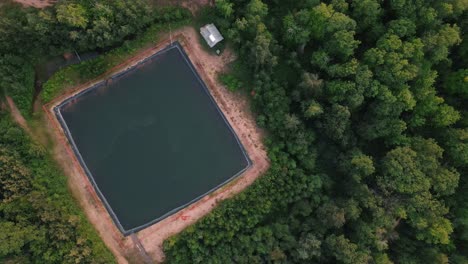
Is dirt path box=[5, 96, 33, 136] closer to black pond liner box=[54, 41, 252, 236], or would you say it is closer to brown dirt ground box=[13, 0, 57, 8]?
black pond liner box=[54, 41, 252, 236]

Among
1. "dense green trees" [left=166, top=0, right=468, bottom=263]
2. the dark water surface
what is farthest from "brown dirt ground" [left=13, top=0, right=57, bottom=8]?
"dense green trees" [left=166, top=0, right=468, bottom=263]

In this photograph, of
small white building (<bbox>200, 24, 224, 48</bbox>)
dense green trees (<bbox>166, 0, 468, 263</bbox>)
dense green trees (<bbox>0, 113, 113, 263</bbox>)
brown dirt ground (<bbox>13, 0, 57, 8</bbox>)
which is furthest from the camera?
small white building (<bbox>200, 24, 224, 48</bbox>)

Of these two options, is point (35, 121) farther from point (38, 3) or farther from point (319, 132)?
point (319, 132)

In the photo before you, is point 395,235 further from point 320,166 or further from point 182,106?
point 182,106

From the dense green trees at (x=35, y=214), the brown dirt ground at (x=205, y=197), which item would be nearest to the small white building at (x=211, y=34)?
the brown dirt ground at (x=205, y=197)

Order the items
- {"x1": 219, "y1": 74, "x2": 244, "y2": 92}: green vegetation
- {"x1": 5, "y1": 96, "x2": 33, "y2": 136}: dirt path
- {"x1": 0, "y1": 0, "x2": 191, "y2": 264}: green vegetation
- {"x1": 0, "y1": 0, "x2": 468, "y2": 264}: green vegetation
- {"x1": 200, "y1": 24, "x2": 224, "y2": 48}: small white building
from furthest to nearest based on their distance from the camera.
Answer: {"x1": 219, "y1": 74, "x2": 244, "y2": 92}: green vegetation → {"x1": 200, "y1": 24, "x2": 224, "y2": 48}: small white building → {"x1": 5, "y1": 96, "x2": 33, "y2": 136}: dirt path → {"x1": 0, "y1": 0, "x2": 468, "y2": 264}: green vegetation → {"x1": 0, "y1": 0, "x2": 191, "y2": 264}: green vegetation

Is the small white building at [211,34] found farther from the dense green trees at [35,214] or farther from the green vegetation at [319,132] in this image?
the dense green trees at [35,214]
